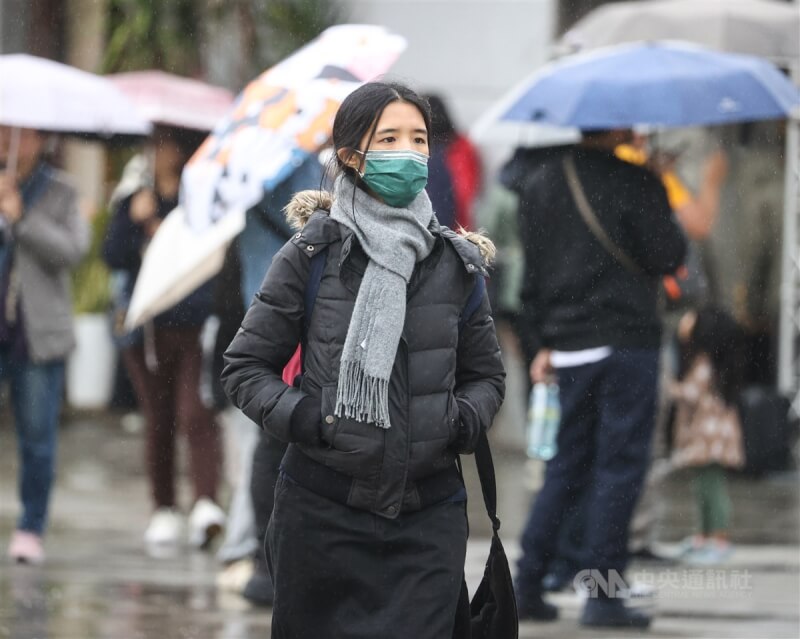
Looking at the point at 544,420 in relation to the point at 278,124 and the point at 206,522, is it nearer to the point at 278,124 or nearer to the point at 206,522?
the point at 278,124

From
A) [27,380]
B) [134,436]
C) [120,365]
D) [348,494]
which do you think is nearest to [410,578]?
[348,494]

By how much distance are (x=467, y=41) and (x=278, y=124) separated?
7373 mm

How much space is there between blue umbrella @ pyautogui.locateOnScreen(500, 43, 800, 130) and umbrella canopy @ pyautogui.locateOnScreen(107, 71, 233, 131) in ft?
8.34

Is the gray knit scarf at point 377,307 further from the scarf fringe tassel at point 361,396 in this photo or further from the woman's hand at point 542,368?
the woman's hand at point 542,368

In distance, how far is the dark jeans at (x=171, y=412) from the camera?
8289 millimetres

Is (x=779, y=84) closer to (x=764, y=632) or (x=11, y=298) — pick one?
(x=764, y=632)

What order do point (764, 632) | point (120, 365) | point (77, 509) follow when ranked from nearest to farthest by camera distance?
1. point (764, 632)
2. point (77, 509)
3. point (120, 365)

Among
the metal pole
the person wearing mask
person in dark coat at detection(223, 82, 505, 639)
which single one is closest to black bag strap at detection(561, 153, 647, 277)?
person in dark coat at detection(223, 82, 505, 639)

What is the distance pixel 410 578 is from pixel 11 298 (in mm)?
4030

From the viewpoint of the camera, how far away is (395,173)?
13.5 feet

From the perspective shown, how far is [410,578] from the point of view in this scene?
4.11 m

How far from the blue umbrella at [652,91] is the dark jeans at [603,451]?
2.81 ft

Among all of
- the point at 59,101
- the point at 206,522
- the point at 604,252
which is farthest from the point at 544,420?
the point at 59,101

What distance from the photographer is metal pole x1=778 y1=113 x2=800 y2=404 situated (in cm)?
1130
